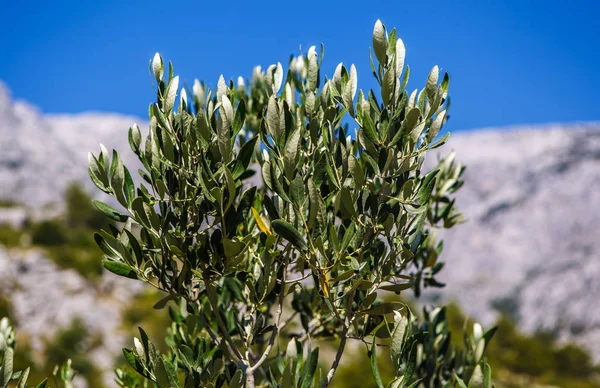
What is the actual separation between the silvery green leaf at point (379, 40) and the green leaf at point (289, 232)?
1019 millimetres

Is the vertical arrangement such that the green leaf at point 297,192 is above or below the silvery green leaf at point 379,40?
below

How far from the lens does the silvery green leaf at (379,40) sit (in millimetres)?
2891

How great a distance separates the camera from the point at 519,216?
56.8m

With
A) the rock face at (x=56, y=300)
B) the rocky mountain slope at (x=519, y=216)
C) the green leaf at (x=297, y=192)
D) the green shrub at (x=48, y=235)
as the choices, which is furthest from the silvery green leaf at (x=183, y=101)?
the green shrub at (x=48, y=235)

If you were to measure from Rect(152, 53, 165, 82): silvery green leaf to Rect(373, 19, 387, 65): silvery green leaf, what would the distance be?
1.16 m

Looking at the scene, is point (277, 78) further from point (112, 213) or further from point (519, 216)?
point (519, 216)

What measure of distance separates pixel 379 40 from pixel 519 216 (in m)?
58.1

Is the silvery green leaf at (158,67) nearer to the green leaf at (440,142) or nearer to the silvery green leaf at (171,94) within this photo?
the silvery green leaf at (171,94)

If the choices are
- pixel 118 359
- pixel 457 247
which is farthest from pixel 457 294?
pixel 118 359

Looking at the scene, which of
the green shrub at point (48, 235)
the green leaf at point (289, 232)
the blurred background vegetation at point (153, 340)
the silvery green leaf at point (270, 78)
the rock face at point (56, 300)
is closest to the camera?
the green leaf at point (289, 232)

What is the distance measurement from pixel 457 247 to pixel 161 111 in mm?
55802

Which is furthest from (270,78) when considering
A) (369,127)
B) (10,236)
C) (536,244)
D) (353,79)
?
(536,244)

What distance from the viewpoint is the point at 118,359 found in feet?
89.9

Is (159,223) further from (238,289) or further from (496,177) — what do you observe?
(496,177)
